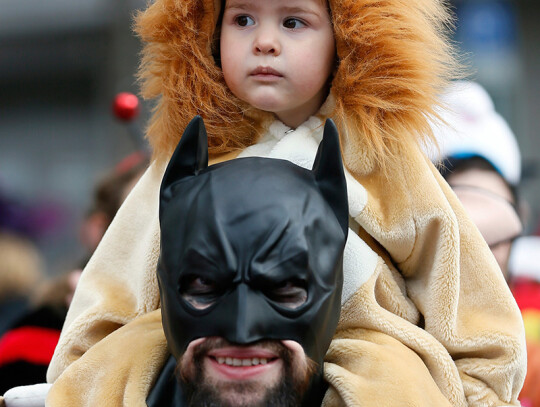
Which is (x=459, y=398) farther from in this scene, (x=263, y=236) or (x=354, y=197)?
(x=263, y=236)

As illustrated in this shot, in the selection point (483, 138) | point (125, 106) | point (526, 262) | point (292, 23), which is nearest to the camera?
point (292, 23)

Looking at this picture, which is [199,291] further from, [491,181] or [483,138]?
[483,138]

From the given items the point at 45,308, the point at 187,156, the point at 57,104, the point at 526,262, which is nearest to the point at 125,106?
the point at 45,308

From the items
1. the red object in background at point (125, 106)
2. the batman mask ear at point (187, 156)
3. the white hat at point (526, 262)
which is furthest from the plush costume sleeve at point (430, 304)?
the white hat at point (526, 262)

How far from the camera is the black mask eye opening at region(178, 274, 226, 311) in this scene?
153cm

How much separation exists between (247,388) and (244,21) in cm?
80

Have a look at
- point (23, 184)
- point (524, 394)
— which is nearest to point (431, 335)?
point (524, 394)

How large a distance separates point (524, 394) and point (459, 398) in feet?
4.85

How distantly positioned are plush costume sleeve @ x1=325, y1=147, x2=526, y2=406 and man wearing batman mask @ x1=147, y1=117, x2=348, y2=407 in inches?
6.8

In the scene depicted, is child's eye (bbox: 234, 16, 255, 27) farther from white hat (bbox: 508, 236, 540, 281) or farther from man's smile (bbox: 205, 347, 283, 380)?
white hat (bbox: 508, 236, 540, 281)

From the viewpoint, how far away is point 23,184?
872 cm

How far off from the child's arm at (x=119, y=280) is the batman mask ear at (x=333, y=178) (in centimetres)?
46

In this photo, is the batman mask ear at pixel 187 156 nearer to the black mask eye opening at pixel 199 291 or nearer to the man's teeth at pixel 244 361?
the black mask eye opening at pixel 199 291

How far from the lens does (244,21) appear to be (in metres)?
1.90
